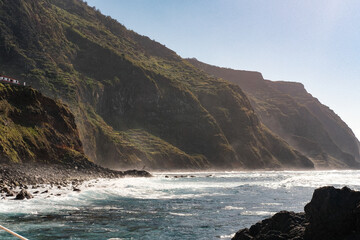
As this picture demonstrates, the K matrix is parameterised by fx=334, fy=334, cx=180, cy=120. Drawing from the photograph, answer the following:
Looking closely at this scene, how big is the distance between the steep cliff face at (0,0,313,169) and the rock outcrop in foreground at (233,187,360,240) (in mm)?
98023

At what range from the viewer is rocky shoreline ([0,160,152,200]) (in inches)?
1447

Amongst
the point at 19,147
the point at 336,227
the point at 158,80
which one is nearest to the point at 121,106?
the point at 158,80

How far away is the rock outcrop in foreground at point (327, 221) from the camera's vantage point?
1286cm

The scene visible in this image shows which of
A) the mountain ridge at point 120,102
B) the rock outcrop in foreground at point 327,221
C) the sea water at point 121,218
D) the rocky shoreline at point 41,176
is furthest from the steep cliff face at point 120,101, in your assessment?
the rock outcrop in foreground at point 327,221

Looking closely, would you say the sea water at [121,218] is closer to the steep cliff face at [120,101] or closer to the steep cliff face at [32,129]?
the steep cliff face at [32,129]

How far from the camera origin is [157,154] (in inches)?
5433

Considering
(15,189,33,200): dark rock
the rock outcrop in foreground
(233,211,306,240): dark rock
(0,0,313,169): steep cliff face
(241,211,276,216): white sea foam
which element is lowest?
(241,211,276,216): white sea foam

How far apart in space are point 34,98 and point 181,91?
119 meters

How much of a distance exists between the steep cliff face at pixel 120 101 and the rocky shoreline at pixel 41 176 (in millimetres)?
40577

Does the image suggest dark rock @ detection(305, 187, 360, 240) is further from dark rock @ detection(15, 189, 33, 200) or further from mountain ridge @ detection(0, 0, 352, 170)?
mountain ridge @ detection(0, 0, 352, 170)

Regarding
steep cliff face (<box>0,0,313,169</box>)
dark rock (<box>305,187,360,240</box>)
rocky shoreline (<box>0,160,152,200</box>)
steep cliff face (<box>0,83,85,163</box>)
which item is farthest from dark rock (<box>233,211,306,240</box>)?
steep cliff face (<box>0,0,313,169</box>)

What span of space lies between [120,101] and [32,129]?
9688cm

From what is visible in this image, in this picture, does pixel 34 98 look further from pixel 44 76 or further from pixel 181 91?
pixel 181 91

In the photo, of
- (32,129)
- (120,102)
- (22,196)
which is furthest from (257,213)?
(120,102)
